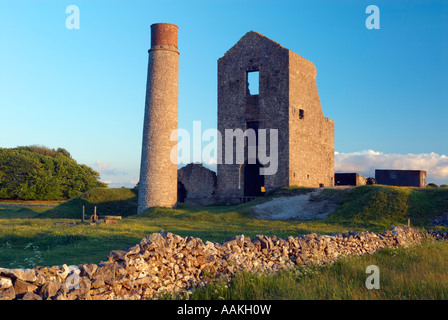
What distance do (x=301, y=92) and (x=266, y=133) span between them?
4.51 metres

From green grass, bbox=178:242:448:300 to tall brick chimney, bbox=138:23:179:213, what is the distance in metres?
19.2

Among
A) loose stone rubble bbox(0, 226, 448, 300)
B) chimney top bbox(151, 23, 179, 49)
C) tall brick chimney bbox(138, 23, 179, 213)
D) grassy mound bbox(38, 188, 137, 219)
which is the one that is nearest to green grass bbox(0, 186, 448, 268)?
grassy mound bbox(38, 188, 137, 219)

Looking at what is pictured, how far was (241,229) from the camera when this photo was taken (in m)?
16.6

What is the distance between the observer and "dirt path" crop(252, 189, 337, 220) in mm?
22391

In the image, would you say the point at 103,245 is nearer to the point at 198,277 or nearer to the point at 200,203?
the point at 198,277

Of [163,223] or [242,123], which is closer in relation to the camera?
[163,223]

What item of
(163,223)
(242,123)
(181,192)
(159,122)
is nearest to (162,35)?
(159,122)

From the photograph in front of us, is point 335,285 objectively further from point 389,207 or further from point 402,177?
point 402,177

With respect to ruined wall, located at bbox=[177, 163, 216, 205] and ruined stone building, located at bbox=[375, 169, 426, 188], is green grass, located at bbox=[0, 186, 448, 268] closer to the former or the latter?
ruined wall, located at bbox=[177, 163, 216, 205]

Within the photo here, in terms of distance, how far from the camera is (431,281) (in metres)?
7.49

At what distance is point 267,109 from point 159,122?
8406mm

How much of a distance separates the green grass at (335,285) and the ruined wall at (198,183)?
22638 millimetres

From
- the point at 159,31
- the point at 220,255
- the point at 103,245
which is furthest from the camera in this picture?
the point at 159,31
